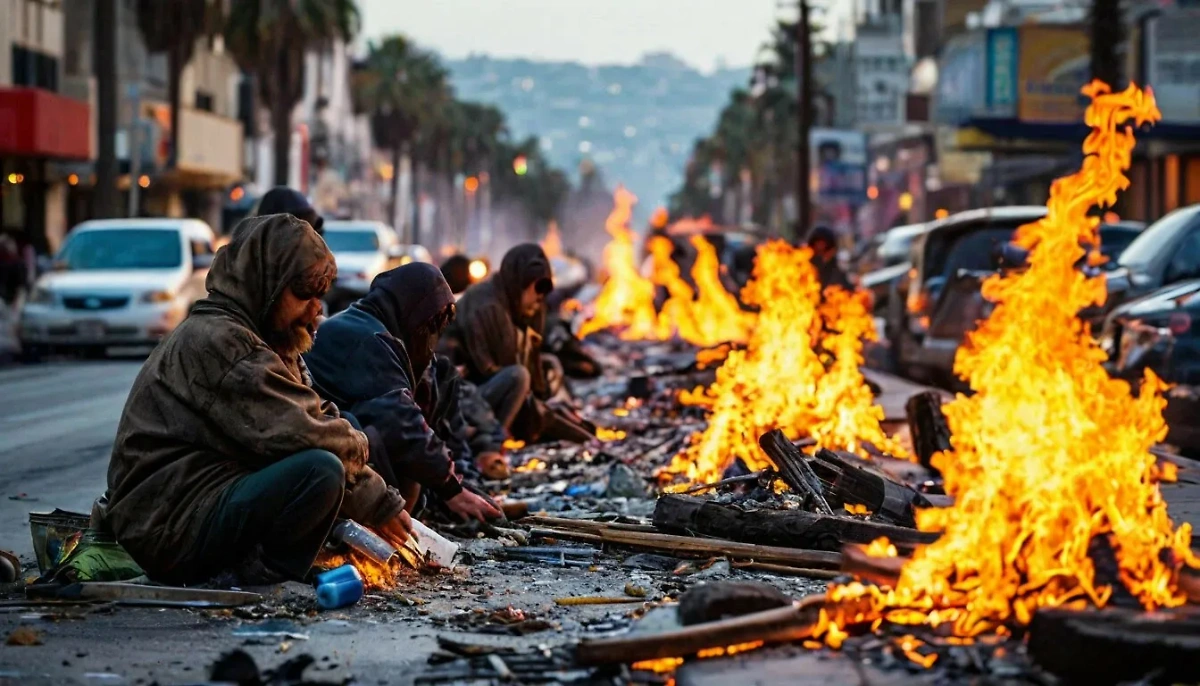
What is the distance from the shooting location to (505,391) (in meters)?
12.3

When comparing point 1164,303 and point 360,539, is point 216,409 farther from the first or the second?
point 1164,303

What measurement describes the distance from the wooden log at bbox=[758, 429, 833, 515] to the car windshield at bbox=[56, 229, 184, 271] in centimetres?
1754

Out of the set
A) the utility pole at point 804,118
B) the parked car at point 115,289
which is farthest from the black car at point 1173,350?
the utility pole at point 804,118

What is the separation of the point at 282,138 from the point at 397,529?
50176mm

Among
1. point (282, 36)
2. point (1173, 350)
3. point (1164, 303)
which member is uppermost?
point (282, 36)

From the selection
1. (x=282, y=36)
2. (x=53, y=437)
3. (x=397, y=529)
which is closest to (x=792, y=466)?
(x=397, y=529)

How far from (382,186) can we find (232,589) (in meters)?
122

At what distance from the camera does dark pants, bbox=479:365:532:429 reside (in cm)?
1223

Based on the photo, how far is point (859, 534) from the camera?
766 cm

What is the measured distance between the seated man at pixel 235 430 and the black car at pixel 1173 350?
687 cm

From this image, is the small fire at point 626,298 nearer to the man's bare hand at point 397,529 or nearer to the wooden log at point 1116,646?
the man's bare hand at point 397,529

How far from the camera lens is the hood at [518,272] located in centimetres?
1257

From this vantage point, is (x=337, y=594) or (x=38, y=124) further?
(x=38, y=124)

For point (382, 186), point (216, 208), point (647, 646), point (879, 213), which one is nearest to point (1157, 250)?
point (647, 646)
